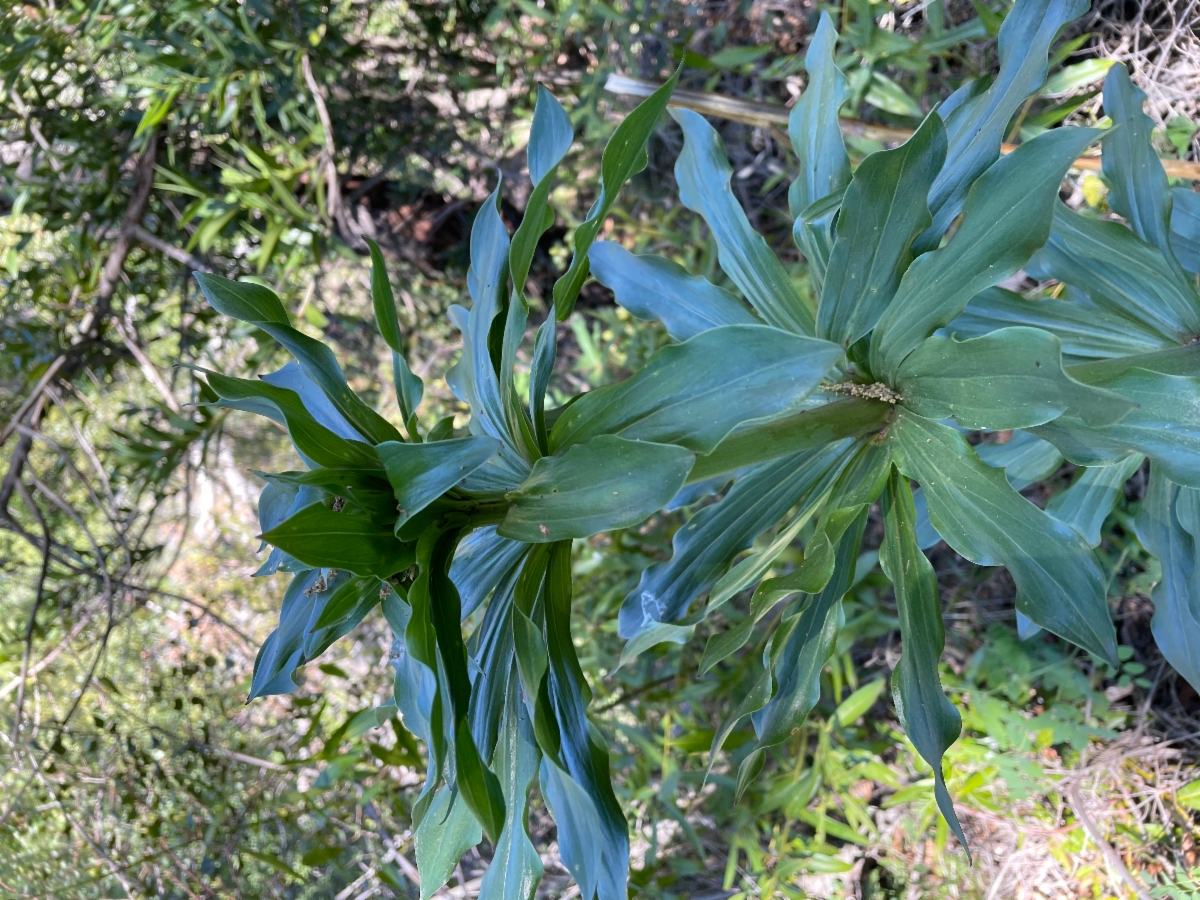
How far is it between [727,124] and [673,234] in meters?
0.42

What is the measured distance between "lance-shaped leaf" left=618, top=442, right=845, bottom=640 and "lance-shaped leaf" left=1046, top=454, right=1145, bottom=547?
49 cm

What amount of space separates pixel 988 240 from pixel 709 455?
0.31 metres

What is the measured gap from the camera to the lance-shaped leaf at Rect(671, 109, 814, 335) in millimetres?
921

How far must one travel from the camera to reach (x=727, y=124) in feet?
7.77

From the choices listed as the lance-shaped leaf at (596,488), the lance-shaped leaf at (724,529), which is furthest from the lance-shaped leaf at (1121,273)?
the lance-shaped leaf at (596,488)

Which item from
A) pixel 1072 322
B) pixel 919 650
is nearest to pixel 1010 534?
pixel 919 650

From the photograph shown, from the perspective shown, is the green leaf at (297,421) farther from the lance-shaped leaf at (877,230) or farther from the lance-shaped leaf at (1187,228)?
the lance-shaped leaf at (1187,228)

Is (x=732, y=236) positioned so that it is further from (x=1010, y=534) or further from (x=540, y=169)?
(x=1010, y=534)

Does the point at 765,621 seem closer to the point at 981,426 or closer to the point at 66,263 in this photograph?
the point at 981,426

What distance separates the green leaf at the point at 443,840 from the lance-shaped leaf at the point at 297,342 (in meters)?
0.40

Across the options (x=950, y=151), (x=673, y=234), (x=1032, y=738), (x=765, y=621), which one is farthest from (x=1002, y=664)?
(x=950, y=151)

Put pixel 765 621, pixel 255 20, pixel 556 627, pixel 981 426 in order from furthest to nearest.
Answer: pixel 765 621
pixel 255 20
pixel 556 627
pixel 981 426

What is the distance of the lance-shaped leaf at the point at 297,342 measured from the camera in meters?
0.70

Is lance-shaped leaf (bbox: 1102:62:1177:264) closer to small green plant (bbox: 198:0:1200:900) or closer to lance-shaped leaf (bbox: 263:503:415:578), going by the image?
small green plant (bbox: 198:0:1200:900)
